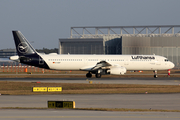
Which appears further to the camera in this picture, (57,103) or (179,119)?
(57,103)

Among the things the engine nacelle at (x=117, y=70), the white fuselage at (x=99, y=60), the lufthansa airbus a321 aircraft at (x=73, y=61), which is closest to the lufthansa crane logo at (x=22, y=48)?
the lufthansa airbus a321 aircraft at (x=73, y=61)

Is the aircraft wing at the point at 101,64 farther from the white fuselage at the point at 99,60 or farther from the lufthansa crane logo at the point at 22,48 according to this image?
the lufthansa crane logo at the point at 22,48

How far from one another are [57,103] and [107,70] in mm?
30343

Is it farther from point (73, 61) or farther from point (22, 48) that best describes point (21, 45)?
point (73, 61)

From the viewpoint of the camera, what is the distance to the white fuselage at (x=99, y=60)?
1812 inches

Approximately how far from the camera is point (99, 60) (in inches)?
1874

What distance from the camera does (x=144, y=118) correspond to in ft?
40.5

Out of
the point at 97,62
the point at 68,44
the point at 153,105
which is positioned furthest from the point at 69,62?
the point at 68,44

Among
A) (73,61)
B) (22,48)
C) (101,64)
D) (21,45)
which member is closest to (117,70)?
(101,64)

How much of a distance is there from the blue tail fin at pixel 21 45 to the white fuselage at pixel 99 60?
222 centimetres

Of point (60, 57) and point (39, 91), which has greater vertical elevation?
point (60, 57)

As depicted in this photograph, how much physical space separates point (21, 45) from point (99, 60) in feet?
42.0

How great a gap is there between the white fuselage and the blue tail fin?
2224mm

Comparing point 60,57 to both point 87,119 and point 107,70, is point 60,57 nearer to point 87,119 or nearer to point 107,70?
point 107,70
